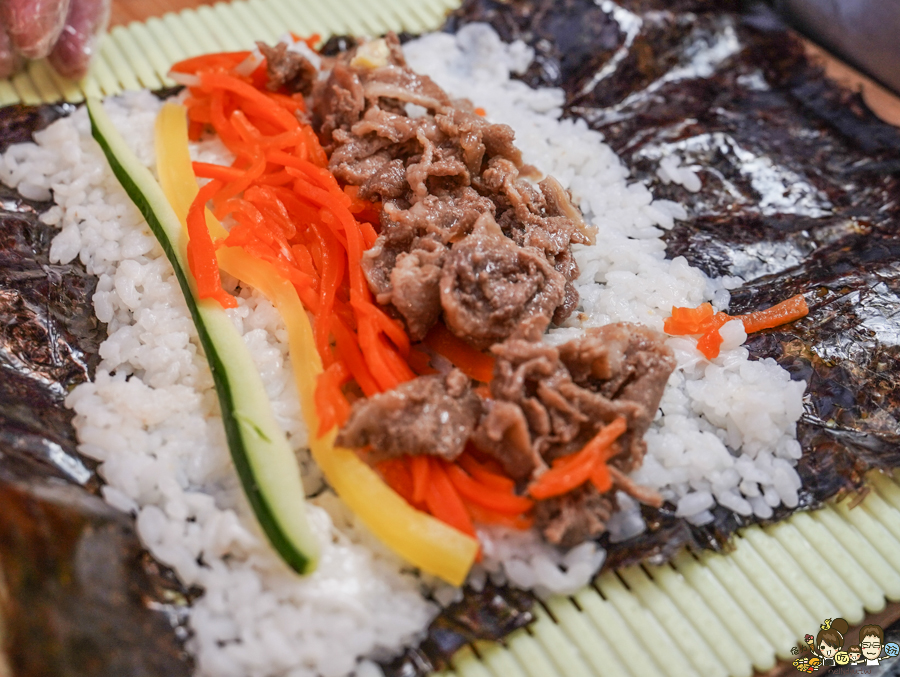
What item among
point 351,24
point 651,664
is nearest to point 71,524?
point 651,664

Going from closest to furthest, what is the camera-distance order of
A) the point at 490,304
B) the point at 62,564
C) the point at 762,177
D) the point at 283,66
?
the point at 62,564, the point at 490,304, the point at 283,66, the point at 762,177

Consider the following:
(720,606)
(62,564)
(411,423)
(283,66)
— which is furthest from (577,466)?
(283,66)

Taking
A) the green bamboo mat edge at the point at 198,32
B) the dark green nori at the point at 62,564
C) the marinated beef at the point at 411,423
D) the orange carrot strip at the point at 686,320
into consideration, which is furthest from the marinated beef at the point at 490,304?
the green bamboo mat edge at the point at 198,32

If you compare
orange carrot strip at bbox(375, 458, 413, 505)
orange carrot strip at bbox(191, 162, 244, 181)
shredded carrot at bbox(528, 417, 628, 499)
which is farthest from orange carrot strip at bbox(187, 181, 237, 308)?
shredded carrot at bbox(528, 417, 628, 499)

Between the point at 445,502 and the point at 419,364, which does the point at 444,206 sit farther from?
the point at 445,502

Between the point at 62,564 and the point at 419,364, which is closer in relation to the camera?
the point at 62,564

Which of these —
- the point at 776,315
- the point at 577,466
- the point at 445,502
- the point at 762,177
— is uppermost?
the point at 762,177

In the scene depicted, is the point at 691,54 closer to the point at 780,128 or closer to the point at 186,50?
the point at 780,128

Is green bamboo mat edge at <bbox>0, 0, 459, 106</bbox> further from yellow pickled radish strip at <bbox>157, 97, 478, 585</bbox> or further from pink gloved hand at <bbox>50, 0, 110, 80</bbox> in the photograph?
yellow pickled radish strip at <bbox>157, 97, 478, 585</bbox>
